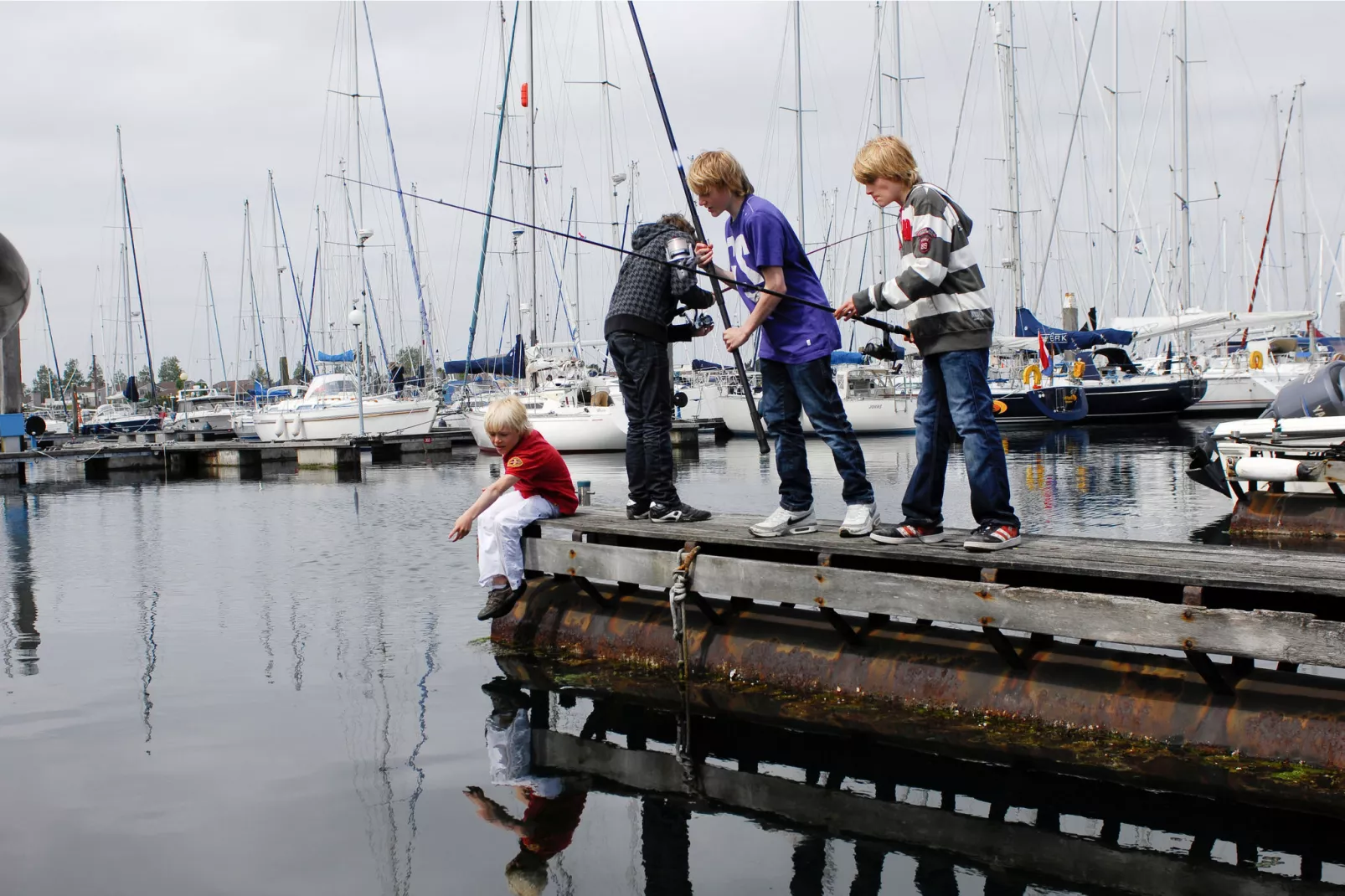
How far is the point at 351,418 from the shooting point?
43.4 metres

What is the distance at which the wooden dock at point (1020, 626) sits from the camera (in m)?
4.64

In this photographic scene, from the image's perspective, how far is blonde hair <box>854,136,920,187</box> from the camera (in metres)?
5.75

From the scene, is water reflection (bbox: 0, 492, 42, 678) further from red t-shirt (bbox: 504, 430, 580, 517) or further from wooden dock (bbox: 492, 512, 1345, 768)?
wooden dock (bbox: 492, 512, 1345, 768)

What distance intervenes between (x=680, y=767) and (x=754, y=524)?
1.84m

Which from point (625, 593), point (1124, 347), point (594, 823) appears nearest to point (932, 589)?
point (594, 823)

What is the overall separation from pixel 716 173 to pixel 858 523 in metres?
1.99

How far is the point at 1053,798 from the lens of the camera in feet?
15.2

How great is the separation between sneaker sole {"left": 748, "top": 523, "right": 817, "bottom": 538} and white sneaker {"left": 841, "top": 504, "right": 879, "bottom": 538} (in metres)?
0.29

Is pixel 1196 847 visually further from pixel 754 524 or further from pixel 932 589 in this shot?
pixel 754 524

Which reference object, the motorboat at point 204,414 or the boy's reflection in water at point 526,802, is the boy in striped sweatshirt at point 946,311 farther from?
the motorboat at point 204,414

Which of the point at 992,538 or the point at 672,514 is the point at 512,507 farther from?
the point at 992,538

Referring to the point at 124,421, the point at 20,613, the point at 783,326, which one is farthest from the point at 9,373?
the point at 124,421

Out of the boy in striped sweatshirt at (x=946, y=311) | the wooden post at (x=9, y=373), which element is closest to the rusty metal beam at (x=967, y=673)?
the boy in striped sweatshirt at (x=946, y=311)

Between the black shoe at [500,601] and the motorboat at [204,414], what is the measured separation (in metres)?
49.4
